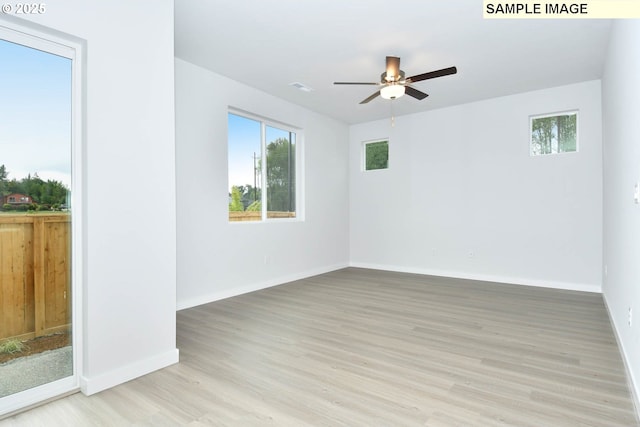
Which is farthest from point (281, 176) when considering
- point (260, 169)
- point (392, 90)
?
point (392, 90)

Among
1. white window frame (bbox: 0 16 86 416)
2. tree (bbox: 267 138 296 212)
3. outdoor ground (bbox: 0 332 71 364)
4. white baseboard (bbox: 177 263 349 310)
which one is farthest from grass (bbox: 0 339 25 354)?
tree (bbox: 267 138 296 212)

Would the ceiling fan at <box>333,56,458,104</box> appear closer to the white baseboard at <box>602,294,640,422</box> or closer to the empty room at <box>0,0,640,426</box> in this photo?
the empty room at <box>0,0,640,426</box>

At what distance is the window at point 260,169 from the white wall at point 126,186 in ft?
7.55

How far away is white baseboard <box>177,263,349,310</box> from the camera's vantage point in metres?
4.08

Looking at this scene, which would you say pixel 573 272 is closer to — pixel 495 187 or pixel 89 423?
pixel 495 187

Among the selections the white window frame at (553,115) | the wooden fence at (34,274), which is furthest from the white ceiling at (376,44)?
the wooden fence at (34,274)

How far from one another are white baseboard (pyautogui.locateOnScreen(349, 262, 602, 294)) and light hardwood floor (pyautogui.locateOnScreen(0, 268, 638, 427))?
711 millimetres

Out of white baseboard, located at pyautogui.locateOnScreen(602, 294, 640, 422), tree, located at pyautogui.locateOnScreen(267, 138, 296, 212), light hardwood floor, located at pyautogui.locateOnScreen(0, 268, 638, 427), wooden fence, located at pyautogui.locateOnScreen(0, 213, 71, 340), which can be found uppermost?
tree, located at pyautogui.locateOnScreen(267, 138, 296, 212)

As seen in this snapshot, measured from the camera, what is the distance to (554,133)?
16.9 feet

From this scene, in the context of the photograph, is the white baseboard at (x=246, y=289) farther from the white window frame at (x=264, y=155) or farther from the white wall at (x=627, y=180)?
the white wall at (x=627, y=180)

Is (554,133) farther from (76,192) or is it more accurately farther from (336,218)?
(76,192)

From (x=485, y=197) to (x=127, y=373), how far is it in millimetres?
5264

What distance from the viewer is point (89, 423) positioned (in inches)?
72.7

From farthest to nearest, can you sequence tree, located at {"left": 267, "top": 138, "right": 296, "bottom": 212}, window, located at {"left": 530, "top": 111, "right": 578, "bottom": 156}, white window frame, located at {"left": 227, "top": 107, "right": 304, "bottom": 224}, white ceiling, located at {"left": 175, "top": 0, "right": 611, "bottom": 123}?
tree, located at {"left": 267, "top": 138, "right": 296, "bottom": 212}, white window frame, located at {"left": 227, "top": 107, "right": 304, "bottom": 224}, window, located at {"left": 530, "top": 111, "right": 578, "bottom": 156}, white ceiling, located at {"left": 175, "top": 0, "right": 611, "bottom": 123}
